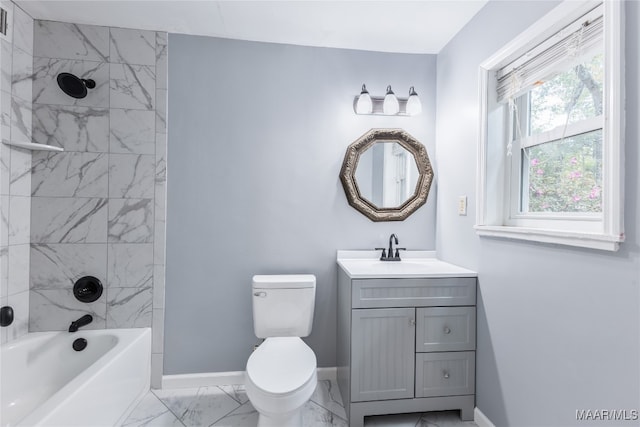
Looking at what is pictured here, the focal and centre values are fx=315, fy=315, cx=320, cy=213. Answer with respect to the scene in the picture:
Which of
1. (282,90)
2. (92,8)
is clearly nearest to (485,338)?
(282,90)

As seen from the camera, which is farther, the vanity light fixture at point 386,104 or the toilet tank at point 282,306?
the vanity light fixture at point 386,104

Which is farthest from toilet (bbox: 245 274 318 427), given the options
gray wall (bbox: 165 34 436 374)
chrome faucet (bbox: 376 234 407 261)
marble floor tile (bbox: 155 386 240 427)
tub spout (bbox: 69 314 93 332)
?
tub spout (bbox: 69 314 93 332)

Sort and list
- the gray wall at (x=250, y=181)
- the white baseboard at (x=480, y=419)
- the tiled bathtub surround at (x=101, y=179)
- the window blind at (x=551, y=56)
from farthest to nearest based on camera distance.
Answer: the gray wall at (x=250, y=181)
the tiled bathtub surround at (x=101, y=179)
the white baseboard at (x=480, y=419)
the window blind at (x=551, y=56)

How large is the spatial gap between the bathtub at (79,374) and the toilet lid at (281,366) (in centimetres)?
71

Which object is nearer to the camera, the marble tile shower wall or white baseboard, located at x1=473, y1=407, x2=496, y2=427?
white baseboard, located at x1=473, y1=407, x2=496, y2=427

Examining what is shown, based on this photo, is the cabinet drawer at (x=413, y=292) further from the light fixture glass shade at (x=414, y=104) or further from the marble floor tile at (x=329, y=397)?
the light fixture glass shade at (x=414, y=104)

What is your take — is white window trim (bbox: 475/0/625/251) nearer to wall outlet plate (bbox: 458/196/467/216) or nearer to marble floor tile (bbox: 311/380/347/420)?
wall outlet plate (bbox: 458/196/467/216)

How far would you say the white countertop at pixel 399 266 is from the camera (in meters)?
1.75

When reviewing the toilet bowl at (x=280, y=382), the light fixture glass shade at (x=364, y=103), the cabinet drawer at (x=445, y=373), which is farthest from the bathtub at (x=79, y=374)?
the light fixture glass shade at (x=364, y=103)

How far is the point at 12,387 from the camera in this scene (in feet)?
5.72

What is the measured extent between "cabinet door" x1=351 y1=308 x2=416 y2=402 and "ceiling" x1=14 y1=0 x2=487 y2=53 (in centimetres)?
170

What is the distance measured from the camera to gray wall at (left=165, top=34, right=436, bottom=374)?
210 cm

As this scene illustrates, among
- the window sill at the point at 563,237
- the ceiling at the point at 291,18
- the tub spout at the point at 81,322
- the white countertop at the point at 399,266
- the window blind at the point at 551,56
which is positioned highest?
the ceiling at the point at 291,18

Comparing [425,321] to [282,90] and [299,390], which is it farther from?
[282,90]
